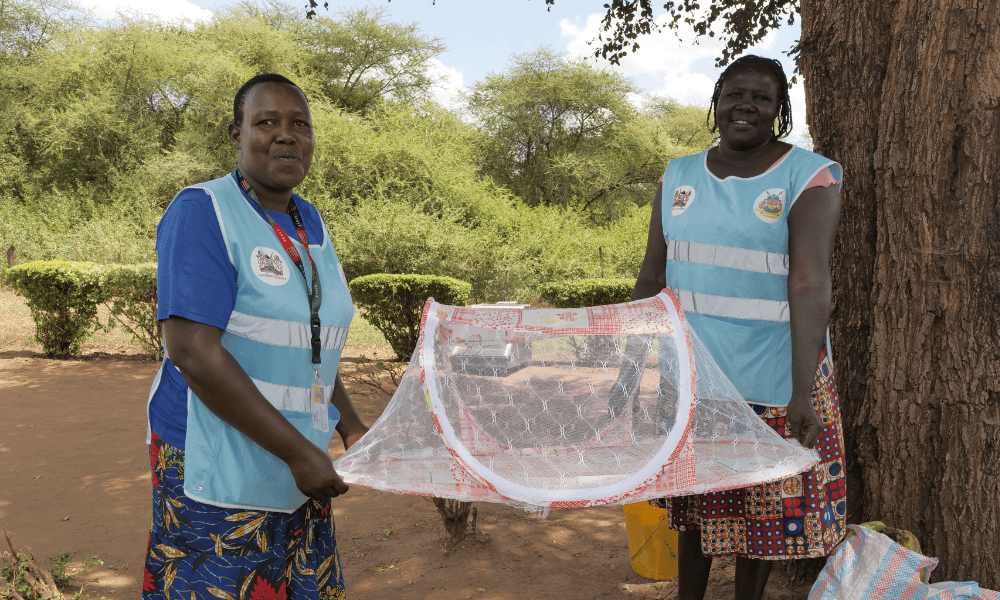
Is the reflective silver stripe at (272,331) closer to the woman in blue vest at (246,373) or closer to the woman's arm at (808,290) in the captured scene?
the woman in blue vest at (246,373)

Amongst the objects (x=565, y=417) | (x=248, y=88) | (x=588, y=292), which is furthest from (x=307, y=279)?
(x=588, y=292)

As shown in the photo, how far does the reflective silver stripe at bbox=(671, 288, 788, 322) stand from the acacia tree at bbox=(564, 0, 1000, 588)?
905mm

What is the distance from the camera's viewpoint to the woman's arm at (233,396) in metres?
1.44

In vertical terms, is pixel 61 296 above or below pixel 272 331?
below

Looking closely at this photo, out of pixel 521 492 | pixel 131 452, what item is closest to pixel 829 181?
pixel 521 492

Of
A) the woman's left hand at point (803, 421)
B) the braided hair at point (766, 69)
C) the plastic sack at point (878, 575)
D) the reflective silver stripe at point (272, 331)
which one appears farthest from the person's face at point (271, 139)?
the plastic sack at point (878, 575)

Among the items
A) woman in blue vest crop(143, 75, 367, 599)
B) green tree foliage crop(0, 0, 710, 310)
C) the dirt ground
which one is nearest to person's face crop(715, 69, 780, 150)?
woman in blue vest crop(143, 75, 367, 599)

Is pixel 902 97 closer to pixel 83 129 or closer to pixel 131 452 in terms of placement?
pixel 131 452

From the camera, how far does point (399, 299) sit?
9.38m

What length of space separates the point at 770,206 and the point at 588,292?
8.51 metres

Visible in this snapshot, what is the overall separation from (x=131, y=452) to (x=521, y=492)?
505 cm

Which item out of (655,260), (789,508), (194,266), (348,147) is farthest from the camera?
(348,147)

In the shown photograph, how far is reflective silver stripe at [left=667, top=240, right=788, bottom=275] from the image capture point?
77.5 inches

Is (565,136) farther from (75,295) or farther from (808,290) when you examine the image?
(808,290)
